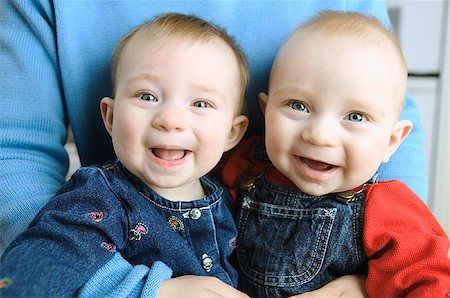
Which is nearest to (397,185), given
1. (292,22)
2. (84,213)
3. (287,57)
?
(287,57)

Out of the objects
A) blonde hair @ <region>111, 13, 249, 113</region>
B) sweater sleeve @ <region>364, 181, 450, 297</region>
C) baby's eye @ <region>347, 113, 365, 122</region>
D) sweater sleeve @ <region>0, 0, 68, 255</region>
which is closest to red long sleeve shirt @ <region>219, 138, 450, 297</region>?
sweater sleeve @ <region>364, 181, 450, 297</region>

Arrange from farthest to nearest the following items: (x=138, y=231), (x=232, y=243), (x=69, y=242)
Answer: (x=232, y=243), (x=138, y=231), (x=69, y=242)

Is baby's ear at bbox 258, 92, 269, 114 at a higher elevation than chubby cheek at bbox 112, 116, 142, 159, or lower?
lower

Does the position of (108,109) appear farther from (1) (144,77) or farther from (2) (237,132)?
(2) (237,132)

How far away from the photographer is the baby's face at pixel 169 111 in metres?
0.88

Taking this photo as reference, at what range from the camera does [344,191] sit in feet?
3.08

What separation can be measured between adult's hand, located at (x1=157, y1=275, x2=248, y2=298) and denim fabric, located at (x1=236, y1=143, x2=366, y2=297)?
0.29ft

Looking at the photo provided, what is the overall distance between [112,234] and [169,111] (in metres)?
0.20

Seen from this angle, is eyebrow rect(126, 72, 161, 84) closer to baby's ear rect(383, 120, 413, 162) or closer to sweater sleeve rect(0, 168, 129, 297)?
sweater sleeve rect(0, 168, 129, 297)

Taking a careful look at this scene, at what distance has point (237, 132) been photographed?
3.37 feet

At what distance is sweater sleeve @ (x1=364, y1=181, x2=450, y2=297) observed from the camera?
0.84m

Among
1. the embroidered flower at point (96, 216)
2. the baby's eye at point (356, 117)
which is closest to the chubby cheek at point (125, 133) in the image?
the embroidered flower at point (96, 216)

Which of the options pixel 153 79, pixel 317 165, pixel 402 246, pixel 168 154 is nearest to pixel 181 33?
pixel 153 79

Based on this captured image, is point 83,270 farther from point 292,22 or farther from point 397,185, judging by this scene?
point 292,22
